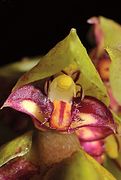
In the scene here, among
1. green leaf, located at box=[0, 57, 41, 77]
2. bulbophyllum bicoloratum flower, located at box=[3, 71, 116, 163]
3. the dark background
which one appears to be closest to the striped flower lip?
bulbophyllum bicoloratum flower, located at box=[3, 71, 116, 163]

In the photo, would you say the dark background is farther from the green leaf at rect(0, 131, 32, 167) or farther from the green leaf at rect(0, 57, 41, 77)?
the green leaf at rect(0, 131, 32, 167)

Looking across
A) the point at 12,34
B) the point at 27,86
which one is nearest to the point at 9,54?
the point at 12,34

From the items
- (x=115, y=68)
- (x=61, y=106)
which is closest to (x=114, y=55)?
(x=115, y=68)

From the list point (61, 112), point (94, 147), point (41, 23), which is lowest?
point (94, 147)

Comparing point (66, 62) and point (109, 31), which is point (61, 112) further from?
point (109, 31)

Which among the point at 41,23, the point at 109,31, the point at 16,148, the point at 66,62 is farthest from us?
the point at 41,23

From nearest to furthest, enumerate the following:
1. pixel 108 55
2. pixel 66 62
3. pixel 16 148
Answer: pixel 66 62, pixel 16 148, pixel 108 55

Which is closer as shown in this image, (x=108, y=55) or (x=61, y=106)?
(x=61, y=106)
